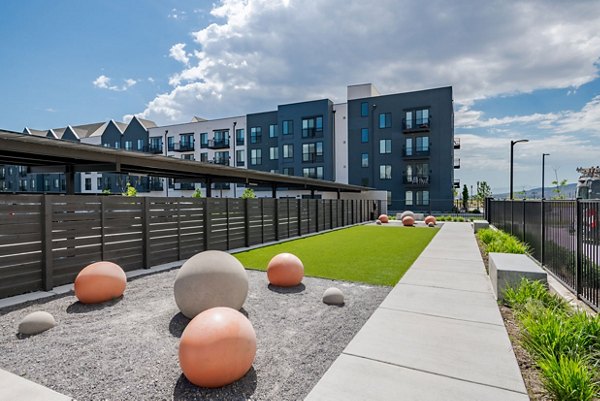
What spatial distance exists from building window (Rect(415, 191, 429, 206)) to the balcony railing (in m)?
4.63

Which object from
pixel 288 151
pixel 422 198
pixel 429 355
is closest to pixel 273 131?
pixel 288 151

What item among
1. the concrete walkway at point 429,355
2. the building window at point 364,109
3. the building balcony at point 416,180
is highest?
the building window at point 364,109

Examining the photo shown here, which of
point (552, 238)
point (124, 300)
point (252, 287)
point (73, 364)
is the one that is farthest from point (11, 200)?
point (552, 238)

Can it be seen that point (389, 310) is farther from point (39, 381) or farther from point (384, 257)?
point (384, 257)

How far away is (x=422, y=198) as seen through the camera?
40656 millimetres

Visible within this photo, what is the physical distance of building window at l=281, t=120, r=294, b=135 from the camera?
152 feet

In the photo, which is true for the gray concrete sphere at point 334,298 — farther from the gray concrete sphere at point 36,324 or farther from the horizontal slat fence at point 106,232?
the horizontal slat fence at point 106,232

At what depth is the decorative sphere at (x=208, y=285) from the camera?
5277 millimetres

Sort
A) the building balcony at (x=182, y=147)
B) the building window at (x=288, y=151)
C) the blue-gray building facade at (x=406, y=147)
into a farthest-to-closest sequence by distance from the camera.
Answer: the building balcony at (x=182, y=147) < the building window at (x=288, y=151) < the blue-gray building facade at (x=406, y=147)

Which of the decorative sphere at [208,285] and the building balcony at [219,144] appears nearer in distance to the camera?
the decorative sphere at [208,285]

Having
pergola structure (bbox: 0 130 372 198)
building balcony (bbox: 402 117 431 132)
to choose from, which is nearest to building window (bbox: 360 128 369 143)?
building balcony (bbox: 402 117 431 132)

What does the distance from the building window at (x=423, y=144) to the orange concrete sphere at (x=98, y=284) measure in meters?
39.6

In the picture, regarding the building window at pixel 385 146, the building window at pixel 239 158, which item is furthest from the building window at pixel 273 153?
the building window at pixel 385 146

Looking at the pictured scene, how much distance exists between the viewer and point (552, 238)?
28.0 ft
